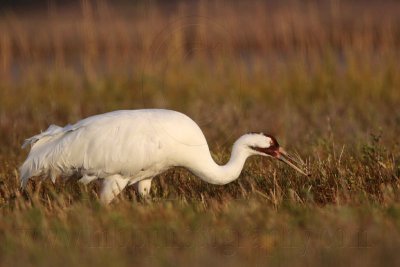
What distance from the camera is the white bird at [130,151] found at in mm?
6539

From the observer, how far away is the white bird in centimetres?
654

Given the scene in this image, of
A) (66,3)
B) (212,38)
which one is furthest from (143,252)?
→ (66,3)

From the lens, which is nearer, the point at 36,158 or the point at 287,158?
the point at 36,158

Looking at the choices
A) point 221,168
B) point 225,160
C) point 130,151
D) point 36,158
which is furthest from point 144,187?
point 225,160

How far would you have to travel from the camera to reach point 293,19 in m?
12.2

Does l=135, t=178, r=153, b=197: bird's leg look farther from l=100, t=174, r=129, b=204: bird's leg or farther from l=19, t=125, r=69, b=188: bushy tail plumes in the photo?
l=19, t=125, r=69, b=188: bushy tail plumes

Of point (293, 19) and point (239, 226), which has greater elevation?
point (293, 19)

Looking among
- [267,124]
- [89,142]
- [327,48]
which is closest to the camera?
[89,142]

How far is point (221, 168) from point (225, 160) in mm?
1185

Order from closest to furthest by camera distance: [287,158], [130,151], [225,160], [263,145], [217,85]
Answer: [130,151] < [263,145] < [287,158] < [225,160] < [217,85]

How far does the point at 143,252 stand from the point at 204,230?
0.51 m

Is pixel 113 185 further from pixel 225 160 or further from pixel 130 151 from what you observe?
pixel 225 160

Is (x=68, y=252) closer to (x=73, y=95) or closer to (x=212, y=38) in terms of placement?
(x=73, y=95)

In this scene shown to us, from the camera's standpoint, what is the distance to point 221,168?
6645 millimetres
